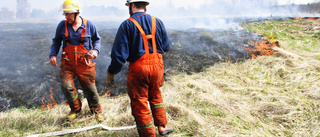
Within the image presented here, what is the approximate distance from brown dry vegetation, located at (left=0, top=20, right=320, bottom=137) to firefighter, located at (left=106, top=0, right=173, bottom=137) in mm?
611

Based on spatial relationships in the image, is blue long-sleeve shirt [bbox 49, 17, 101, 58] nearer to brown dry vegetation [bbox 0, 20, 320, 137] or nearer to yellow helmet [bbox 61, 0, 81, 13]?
yellow helmet [bbox 61, 0, 81, 13]

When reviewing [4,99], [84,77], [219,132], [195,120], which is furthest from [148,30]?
[4,99]

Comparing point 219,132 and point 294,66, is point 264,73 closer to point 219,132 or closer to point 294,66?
point 294,66

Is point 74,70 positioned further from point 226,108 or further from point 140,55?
point 226,108

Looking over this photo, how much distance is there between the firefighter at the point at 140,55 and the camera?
2082 mm

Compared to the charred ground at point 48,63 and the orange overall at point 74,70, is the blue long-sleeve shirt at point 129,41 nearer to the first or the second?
the orange overall at point 74,70

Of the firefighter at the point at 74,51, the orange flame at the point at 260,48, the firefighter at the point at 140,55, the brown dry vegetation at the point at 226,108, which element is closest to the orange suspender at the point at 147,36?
the firefighter at the point at 140,55

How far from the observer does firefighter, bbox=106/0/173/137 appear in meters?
2.08

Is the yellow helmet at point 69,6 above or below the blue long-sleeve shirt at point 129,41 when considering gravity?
above

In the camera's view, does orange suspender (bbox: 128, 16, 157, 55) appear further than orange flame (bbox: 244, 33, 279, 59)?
No

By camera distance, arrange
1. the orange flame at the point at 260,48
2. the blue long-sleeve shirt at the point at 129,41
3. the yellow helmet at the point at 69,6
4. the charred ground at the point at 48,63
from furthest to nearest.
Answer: the orange flame at the point at 260,48 < the charred ground at the point at 48,63 < the yellow helmet at the point at 69,6 < the blue long-sleeve shirt at the point at 129,41

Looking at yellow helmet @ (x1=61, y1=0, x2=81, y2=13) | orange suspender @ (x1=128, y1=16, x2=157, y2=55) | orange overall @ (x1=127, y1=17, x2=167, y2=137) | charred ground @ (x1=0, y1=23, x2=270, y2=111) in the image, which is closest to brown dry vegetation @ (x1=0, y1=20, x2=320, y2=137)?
charred ground @ (x1=0, y1=23, x2=270, y2=111)

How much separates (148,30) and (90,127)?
1593 mm

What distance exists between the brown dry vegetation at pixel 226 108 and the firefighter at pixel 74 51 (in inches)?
20.4
